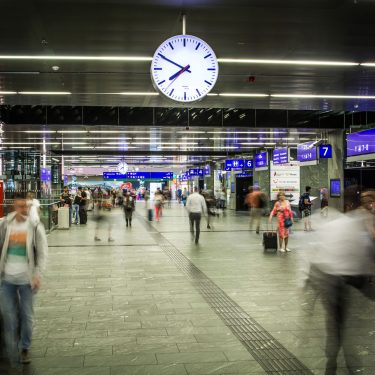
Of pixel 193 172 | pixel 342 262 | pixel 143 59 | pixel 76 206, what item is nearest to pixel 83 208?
pixel 76 206

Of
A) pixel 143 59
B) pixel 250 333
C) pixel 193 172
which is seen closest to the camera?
pixel 250 333

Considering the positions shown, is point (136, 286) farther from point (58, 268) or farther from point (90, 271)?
point (58, 268)

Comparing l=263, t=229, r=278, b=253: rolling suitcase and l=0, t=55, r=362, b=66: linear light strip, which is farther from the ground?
l=0, t=55, r=362, b=66: linear light strip

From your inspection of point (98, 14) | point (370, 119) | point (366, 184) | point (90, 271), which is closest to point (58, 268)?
point (90, 271)

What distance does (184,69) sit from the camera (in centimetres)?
641

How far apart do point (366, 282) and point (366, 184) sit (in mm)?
17448

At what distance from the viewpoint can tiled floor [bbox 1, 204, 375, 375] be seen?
4629 millimetres

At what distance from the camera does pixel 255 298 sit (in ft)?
24.0

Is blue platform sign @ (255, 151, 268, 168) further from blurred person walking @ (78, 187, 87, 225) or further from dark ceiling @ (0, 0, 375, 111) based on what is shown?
dark ceiling @ (0, 0, 375, 111)

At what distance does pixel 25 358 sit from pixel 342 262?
9.90 feet

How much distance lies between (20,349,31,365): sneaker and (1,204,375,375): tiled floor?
0.26 ft

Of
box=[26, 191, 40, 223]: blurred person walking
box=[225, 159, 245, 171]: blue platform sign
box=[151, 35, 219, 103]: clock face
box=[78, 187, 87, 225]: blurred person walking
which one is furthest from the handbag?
box=[225, 159, 245, 171]: blue platform sign

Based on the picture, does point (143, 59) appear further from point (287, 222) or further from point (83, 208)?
point (83, 208)

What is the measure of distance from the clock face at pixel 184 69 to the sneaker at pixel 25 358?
347 cm
